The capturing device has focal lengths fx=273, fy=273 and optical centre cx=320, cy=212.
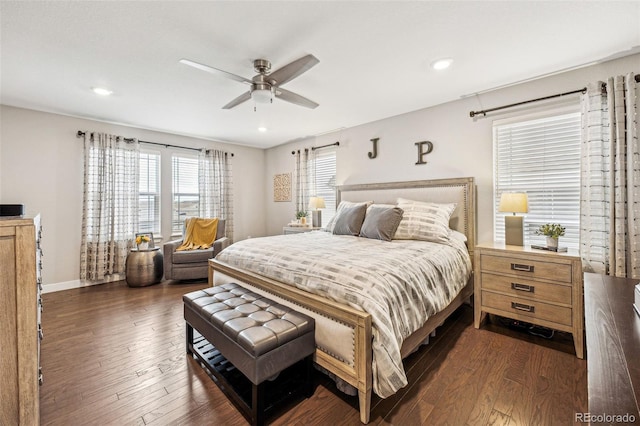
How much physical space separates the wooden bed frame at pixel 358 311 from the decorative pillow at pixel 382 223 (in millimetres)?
722

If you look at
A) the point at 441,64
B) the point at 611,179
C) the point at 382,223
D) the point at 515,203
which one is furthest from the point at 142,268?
the point at 611,179

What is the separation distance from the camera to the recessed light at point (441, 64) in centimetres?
243

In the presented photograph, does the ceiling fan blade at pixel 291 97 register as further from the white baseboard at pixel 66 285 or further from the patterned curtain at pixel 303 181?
the white baseboard at pixel 66 285

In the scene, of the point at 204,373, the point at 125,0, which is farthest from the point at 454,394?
the point at 125,0

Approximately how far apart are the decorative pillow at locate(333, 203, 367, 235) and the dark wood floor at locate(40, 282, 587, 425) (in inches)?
54.7

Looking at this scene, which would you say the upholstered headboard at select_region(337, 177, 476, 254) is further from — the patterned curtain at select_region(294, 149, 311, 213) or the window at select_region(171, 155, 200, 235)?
the window at select_region(171, 155, 200, 235)

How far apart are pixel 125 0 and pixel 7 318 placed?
1865 millimetres

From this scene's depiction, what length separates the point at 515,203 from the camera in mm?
2592

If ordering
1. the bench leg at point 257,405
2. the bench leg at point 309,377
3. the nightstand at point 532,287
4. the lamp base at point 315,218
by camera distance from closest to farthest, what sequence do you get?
1. the bench leg at point 257,405
2. the bench leg at point 309,377
3. the nightstand at point 532,287
4. the lamp base at point 315,218

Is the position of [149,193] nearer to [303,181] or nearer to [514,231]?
[303,181]

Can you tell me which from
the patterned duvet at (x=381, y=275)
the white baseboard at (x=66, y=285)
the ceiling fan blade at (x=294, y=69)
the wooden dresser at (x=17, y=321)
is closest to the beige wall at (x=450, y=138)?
the patterned duvet at (x=381, y=275)

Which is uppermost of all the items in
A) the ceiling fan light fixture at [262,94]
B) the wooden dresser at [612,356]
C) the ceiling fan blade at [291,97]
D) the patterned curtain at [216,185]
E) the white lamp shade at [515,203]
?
the ceiling fan blade at [291,97]

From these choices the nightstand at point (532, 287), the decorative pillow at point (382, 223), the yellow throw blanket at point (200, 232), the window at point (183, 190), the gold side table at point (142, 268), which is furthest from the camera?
the window at point (183, 190)

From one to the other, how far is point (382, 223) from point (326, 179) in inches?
A: 86.7
